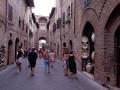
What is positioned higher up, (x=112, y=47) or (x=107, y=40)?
(x=107, y=40)

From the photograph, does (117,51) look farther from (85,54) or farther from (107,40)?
(85,54)

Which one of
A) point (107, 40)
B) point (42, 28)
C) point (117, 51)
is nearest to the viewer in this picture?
point (117, 51)

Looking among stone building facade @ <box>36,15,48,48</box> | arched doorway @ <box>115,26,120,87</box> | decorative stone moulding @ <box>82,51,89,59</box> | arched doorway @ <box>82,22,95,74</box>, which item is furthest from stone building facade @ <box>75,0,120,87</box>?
stone building facade @ <box>36,15,48,48</box>

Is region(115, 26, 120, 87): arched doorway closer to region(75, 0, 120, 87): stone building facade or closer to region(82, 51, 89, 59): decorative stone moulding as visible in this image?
region(75, 0, 120, 87): stone building facade

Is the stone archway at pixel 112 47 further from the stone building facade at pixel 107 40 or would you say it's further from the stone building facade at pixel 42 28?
the stone building facade at pixel 42 28

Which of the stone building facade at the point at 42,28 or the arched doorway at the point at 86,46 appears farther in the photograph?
the stone building facade at the point at 42,28

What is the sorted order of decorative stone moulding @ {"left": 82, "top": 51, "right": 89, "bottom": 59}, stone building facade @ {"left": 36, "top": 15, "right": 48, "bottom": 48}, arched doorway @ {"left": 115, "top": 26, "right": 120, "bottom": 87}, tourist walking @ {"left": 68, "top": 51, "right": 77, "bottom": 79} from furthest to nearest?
stone building facade @ {"left": 36, "top": 15, "right": 48, "bottom": 48}
decorative stone moulding @ {"left": 82, "top": 51, "right": 89, "bottom": 59}
tourist walking @ {"left": 68, "top": 51, "right": 77, "bottom": 79}
arched doorway @ {"left": 115, "top": 26, "right": 120, "bottom": 87}

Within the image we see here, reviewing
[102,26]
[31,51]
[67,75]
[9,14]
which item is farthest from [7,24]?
[102,26]

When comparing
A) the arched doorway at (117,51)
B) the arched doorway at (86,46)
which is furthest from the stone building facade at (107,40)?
the arched doorway at (86,46)

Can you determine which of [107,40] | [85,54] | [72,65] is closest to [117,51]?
[107,40]

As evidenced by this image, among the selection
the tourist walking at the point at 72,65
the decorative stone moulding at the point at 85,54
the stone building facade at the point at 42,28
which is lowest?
the tourist walking at the point at 72,65

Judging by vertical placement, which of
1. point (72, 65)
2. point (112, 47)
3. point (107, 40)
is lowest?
point (72, 65)

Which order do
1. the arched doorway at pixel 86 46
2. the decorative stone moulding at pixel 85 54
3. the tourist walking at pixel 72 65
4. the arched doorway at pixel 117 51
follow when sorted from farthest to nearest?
the decorative stone moulding at pixel 85 54 → the arched doorway at pixel 86 46 → the tourist walking at pixel 72 65 → the arched doorway at pixel 117 51

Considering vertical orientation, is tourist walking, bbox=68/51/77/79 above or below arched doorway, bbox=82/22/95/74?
below
